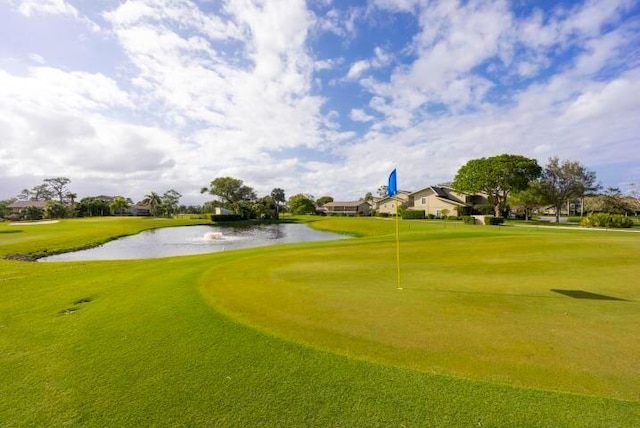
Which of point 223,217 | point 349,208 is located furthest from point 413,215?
point 349,208

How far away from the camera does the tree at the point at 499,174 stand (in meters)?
58.8

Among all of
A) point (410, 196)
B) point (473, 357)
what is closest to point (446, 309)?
point (473, 357)

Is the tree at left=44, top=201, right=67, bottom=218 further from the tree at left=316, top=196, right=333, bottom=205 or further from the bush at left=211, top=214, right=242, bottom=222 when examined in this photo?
the tree at left=316, top=196, right=333, bottom=205

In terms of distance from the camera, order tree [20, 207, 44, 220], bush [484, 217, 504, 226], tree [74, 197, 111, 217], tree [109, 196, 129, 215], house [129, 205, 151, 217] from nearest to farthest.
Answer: bush [484, 217, 504, 226] → tree [20, 207, 44, 220] → tree [74, 197, 111, 217] → tree [109, 196, 129, 215] → house [129, 205, 151, 217]

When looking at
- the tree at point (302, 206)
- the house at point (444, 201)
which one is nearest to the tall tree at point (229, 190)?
the tree at point (302, 206)

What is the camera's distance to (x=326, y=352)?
17.9 feet

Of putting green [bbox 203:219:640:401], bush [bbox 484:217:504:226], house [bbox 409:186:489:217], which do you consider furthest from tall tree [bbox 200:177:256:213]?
putting green [bbox 203:219:640:401]

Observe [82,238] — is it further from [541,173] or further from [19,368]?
[541,173]

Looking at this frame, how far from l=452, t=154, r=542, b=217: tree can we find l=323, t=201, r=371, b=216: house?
5760cm

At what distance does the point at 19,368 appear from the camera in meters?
5.49

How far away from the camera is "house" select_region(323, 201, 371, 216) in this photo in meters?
122

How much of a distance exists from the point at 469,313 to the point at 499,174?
201 feet

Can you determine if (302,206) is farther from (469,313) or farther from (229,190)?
Answer: (469,313)

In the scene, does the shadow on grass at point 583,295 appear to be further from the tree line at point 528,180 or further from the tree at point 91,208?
the tree at point 91,208
